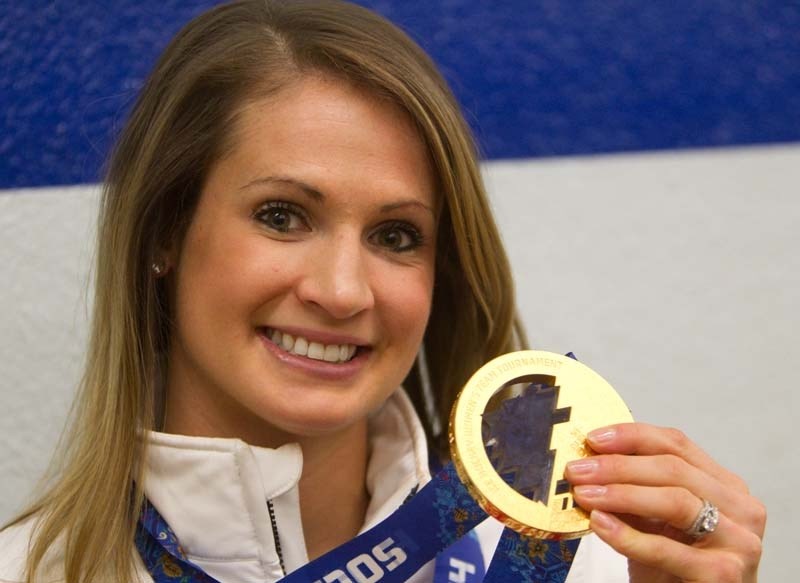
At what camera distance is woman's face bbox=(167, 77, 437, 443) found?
1354mm

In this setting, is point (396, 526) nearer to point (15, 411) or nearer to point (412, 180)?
point (412, 180)

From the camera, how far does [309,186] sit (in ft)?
4.43

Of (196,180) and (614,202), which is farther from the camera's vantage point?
(614,202)

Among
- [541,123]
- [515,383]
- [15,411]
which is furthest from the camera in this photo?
[541,123]

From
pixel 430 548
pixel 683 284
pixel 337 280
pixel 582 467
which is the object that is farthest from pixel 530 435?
pixel 683 284

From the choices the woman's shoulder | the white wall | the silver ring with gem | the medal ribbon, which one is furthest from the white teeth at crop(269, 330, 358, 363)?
the white wall

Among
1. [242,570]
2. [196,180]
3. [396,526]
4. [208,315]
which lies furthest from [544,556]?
[196,180]

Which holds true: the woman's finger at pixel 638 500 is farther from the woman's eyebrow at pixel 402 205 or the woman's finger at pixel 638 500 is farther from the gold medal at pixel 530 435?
the woman's eyebrow at pixel 402 205

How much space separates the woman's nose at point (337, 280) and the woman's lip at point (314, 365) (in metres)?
0.08

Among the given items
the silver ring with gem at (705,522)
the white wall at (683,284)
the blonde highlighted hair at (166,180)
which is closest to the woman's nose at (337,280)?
the blonde highlighted hair at (166,180)

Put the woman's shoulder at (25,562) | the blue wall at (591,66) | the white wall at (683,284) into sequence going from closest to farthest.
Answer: the woman's shoulder at (25,562) → the blue wall at (591,66) → the white wall at (683,284)

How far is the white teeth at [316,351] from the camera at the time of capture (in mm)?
1381

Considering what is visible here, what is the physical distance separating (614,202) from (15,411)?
1167mm

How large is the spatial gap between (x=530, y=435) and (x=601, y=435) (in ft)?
0.26
